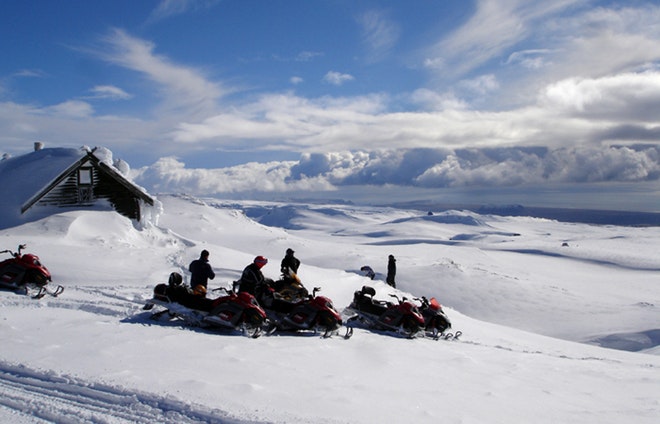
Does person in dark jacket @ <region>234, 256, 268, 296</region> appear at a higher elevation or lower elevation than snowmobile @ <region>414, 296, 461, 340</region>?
higher

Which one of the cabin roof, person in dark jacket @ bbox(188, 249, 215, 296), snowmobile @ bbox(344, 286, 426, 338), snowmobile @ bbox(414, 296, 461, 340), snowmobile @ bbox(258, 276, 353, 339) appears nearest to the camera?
snowmobile @ bbox(258, 276, 353, 339)

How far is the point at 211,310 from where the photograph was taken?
27.3ft

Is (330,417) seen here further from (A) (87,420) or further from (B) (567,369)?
(B) (567,369)

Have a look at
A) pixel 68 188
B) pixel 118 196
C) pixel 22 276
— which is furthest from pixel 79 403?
pixel 118 196

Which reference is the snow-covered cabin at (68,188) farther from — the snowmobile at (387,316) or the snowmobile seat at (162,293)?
the snowmobile at (387,316)

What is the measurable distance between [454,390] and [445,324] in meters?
5.02

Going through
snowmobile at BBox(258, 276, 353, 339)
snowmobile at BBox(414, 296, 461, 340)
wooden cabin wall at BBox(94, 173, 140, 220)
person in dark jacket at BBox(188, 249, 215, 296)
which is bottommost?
snowmobile at BBox(414, 296, 461, 340)

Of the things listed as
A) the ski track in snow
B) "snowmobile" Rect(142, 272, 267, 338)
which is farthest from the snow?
"snowmobile" Rect(142, 272, 267, 338)

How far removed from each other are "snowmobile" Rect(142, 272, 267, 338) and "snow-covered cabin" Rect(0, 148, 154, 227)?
588 inches

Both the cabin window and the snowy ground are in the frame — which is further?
the cabin window

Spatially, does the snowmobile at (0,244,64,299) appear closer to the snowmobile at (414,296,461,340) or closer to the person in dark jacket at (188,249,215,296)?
the person in dark jacket at (188,249,215,296)

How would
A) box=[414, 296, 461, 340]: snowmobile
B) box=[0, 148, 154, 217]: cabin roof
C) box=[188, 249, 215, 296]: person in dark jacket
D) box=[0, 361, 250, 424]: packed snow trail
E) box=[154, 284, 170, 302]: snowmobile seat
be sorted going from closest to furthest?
box=[0, 361, 250, 424]: packed snow trail < box=[154, 284, 170, 302]: snowmobile seat < box=[188, 249, 215, 296]: person in dark jacket < box=[414, 296, 461, 340]: snowmobile < box=[0, 148, 154, 217]: cabin roof

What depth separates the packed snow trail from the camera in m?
4.46

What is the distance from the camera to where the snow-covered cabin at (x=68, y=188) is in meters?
20.3
